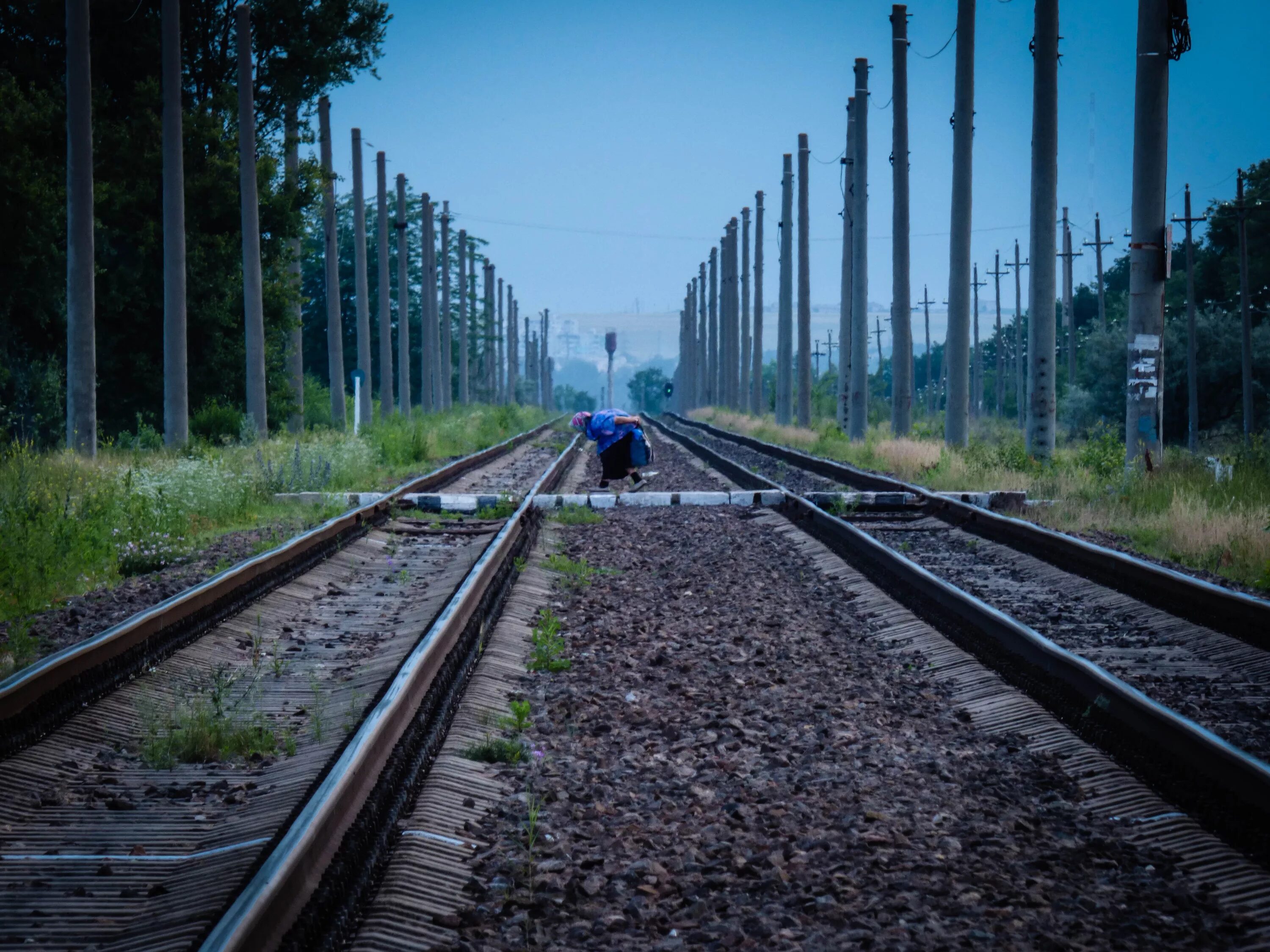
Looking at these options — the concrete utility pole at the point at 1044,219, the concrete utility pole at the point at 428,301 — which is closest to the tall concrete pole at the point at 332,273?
the concrete utility pole at the point at 428,301

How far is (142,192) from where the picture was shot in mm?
26234

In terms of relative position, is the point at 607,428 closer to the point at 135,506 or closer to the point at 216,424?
the point at 135,506

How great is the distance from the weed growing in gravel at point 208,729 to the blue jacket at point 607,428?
33.7 ft

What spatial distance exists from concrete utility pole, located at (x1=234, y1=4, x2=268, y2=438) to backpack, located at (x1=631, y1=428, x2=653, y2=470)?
9609 mm

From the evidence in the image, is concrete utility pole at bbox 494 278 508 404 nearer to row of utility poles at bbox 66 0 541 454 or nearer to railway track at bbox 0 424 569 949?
row of utility poles at bbox 66 0 541 454

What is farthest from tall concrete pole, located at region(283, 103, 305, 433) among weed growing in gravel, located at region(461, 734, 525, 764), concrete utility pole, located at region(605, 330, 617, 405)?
concrete utility pole, located at region(605, 330, 617, 405)

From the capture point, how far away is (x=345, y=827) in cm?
404

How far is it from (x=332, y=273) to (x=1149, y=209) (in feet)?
77.9

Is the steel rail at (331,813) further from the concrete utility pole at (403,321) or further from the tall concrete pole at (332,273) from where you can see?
the concrete utility pole at (403,321)

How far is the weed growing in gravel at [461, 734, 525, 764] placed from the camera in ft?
17.0

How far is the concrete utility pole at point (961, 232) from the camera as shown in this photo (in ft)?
73.9

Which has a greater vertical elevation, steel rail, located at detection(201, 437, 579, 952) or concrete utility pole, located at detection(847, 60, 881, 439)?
concrete utility pole, located at detection(847, 60, 881, 439)

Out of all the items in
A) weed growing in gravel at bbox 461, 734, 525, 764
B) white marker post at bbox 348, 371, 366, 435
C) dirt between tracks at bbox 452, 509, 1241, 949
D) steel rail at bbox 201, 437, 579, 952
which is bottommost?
dirt between tracks at bbox 452, 509, 1241, 949

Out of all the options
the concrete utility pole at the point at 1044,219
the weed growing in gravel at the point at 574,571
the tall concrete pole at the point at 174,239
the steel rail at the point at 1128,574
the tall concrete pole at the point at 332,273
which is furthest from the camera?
the tall concrete pole at the point at 332,273
